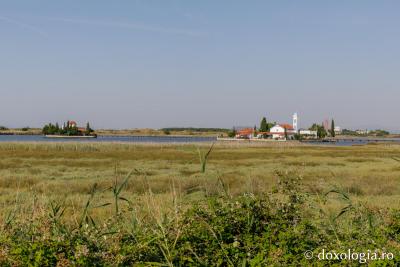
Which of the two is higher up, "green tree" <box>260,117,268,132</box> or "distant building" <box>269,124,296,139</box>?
"green tree" <box>260,117,268,132</box>

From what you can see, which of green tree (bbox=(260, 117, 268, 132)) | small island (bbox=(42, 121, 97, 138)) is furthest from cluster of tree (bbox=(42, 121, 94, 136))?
green tree (bbox=(260, 117, 268, 132))

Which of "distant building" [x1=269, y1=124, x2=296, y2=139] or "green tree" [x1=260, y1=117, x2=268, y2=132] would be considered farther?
"green tree" [x1=260, y1=117, x2=268, y2=132]

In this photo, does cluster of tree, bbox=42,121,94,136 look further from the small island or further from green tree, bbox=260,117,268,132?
green tree, bbox=260,117,268,132

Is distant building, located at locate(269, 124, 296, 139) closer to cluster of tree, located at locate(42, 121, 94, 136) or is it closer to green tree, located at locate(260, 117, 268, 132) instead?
green tree, located at locate(260, 117, 268, 132)

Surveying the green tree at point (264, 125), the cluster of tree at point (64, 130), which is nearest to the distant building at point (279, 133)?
the green tree at point (264, 125)

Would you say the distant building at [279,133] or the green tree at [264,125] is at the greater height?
the green tree at [264,125]

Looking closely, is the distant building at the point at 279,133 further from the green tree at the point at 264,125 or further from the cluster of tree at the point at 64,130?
the cluster of tree at the point at 64,130

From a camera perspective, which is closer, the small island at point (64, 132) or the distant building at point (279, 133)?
the distant building at point (279, 133)

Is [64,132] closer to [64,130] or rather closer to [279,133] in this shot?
[64,130]

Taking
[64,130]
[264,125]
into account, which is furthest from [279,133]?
[64,130]

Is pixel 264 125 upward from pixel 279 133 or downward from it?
upward

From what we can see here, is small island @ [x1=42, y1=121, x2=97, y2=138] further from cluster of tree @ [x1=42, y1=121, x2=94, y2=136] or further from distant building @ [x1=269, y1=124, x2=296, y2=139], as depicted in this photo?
distant building @ [x1=269, y1=124, x2=296, y2=139]

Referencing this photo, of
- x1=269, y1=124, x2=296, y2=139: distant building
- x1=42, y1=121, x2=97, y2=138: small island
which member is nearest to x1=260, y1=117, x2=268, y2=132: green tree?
x1=269, y1=124, x2=296, y2=139: distant building

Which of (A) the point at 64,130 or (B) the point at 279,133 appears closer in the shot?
(B) the point at 279,133
